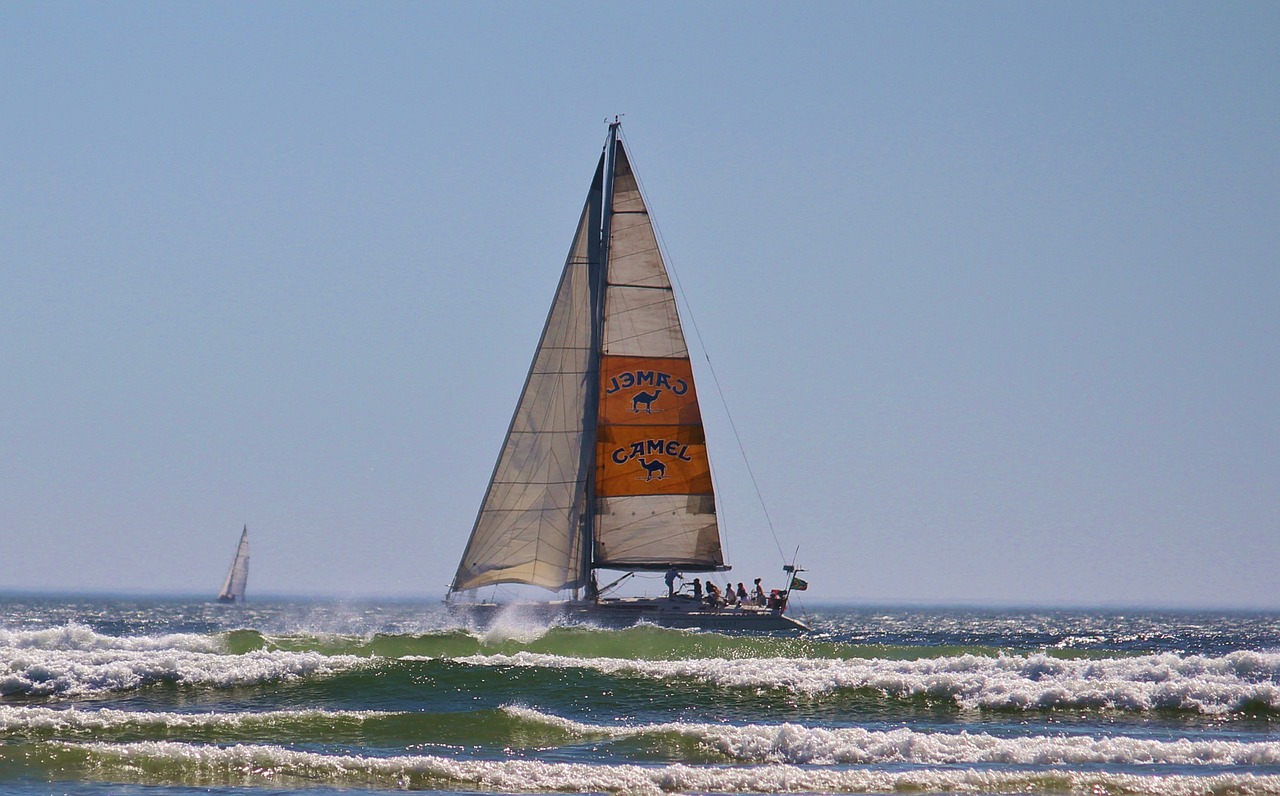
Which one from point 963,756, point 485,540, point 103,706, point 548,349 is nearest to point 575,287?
point 548,349

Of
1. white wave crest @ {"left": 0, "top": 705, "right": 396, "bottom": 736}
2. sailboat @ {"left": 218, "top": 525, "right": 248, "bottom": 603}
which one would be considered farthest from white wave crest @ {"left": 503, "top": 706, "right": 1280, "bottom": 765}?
sailboat @ {"left": 218, "top": 525, "right": 248, "bottom": 603}

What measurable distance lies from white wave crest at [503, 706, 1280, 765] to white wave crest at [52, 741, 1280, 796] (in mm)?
649

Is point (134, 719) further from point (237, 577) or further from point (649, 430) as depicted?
point (237, 577)

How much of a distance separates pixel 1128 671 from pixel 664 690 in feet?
28.9

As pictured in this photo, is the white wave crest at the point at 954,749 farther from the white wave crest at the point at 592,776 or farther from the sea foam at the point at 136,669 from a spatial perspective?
the sea foam at the point at 136,669

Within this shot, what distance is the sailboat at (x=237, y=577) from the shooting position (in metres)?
120

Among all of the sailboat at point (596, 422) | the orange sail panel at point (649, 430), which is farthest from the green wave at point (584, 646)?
the orange sail panel at point (649, 430)

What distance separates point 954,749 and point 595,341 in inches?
926

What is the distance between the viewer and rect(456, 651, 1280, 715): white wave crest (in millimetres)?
23703

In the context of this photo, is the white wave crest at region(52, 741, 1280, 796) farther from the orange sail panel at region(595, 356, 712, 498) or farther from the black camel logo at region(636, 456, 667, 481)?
the black camel logo at region(636, 456, 667, 481)

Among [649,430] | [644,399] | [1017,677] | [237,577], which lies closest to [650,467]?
[649,430]

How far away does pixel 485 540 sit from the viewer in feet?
134

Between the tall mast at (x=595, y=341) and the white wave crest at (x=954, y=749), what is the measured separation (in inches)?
858

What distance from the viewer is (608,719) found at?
21.9m
